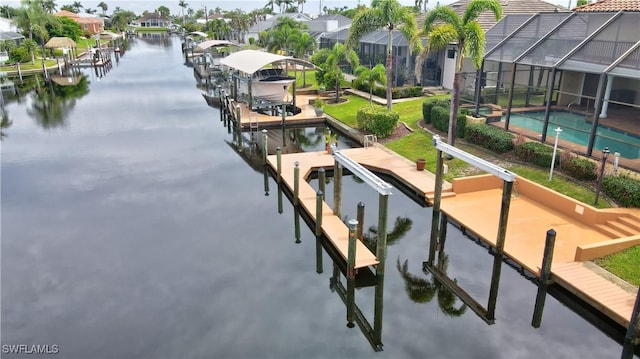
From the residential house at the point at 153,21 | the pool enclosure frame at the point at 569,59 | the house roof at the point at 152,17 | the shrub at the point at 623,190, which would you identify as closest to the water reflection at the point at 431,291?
the shrub at the point at 623,190

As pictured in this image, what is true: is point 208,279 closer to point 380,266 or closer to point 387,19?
point 380,266

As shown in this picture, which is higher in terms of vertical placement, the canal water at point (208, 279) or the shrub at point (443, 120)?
the shrub at point (443, 120)

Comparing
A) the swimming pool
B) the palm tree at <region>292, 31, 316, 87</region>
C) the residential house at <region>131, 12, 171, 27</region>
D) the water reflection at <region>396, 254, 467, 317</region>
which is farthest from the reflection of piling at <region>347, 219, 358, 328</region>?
the residential house at <region>131, 12, 171, 27</region>

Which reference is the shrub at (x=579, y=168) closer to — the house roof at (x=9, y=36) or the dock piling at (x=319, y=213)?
the dock piling at (x=319, y=213)

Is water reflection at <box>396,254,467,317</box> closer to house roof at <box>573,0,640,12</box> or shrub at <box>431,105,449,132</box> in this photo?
shrub at <box>431,105,449,132</box>

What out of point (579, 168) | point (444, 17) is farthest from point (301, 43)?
Answer: point (579, 168)

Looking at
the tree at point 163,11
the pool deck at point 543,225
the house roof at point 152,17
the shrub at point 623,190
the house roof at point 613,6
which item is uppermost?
the tree at point 163,11
